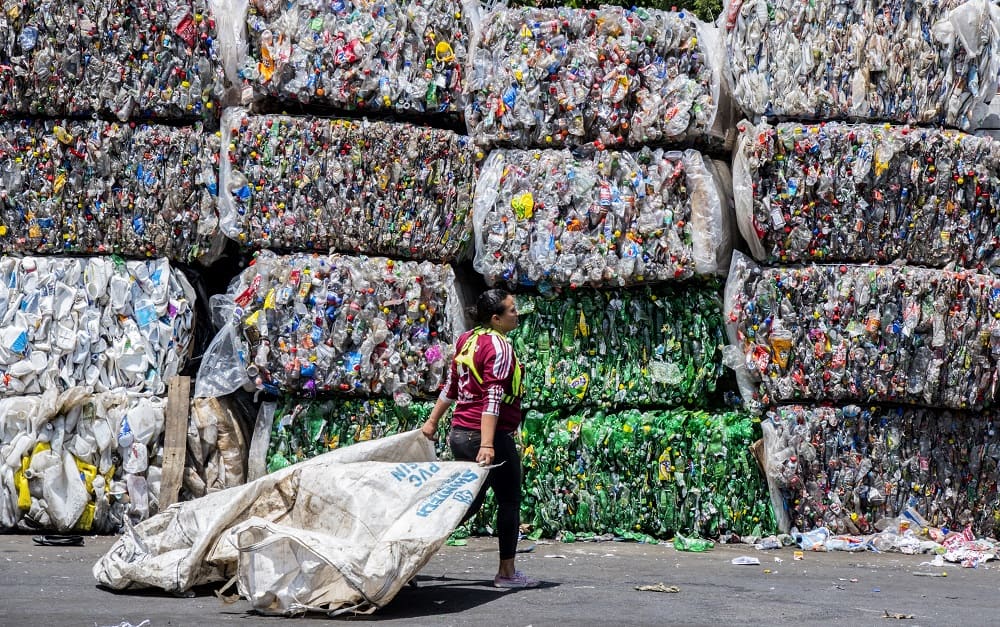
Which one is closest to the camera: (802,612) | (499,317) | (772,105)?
(802,612)

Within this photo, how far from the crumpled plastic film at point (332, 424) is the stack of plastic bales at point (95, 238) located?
73cm

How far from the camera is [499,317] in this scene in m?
5.71

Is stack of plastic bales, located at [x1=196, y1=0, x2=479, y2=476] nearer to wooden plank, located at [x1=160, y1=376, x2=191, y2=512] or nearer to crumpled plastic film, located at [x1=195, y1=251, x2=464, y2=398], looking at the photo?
crumpled plastic film, located at [x1=195, y1=251, x2=464, y2=398]

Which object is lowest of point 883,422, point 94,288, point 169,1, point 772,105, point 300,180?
point 883,422

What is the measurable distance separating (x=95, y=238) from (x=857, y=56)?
14.8 feet

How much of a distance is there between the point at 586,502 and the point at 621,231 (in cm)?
160

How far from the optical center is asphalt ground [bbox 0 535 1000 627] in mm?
5008

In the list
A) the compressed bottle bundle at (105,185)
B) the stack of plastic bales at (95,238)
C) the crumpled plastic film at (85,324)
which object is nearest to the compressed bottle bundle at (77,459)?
the stack of plastic bales at (95,238)

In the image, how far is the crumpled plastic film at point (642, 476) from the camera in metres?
7.30

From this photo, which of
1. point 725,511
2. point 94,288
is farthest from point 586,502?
point 94,288

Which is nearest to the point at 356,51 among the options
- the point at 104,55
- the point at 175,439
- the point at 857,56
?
the point at 104,55

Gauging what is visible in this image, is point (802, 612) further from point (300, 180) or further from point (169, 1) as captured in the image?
point (169, 1)

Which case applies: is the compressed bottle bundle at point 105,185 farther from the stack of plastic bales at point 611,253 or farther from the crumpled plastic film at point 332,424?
the stack of plastic bales at point 611,253

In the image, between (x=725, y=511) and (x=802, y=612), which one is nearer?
(x=802, y=612)
